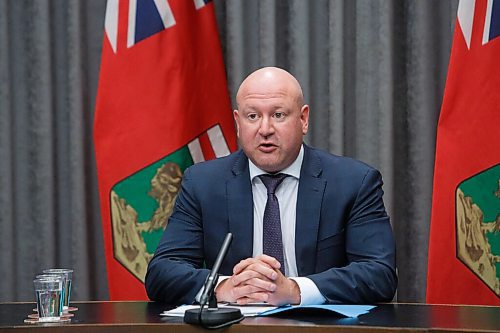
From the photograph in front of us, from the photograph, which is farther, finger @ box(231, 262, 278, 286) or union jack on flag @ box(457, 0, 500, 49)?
union jack on flag @ box(457, 0, 500, 49)

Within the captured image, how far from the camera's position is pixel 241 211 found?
2.80 m

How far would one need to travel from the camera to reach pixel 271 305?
2.36m

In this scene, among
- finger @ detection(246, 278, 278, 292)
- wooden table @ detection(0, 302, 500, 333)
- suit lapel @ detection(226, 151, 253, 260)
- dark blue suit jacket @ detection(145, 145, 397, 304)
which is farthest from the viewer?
suit lapel @ detection(226, 151, 253, 260)

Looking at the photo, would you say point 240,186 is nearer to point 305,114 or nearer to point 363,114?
point 305,114

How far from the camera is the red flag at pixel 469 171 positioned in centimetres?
327

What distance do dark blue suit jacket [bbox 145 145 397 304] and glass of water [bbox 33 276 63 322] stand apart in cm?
47

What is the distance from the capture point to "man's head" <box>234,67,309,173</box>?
2.79 metres

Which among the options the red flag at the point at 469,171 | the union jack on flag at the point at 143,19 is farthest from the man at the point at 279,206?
the union jack on flag at the point at 143,19

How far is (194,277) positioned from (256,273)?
0.25 meters

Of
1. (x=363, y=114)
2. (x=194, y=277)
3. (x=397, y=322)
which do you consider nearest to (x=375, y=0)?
(x=363, y=114)

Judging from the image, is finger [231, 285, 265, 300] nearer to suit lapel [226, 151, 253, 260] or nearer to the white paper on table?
the white paper on table

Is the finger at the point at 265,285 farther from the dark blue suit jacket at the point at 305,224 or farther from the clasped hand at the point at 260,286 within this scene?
the dark blue suit jacket at the point at 305,224

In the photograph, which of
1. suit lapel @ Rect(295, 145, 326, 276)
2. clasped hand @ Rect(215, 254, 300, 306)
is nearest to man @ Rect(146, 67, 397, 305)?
suit lapel @ Rect(295, 145, 326, 276)

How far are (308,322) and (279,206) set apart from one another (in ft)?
2.62
